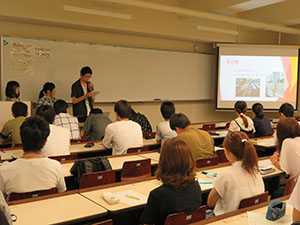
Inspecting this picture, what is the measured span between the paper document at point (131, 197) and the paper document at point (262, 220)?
2.35 feet

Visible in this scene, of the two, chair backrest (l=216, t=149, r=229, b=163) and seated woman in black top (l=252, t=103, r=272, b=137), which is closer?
chair backrest (l=216, t=149, r=229, b=163)

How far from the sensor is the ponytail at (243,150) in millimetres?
2420

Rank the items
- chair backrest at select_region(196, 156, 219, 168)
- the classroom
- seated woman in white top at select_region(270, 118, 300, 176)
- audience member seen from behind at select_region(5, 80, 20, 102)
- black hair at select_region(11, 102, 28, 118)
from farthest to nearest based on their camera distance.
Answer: the classroom < audience member seen from behind at select_region(5, 80, 20, 102) < black hair at select_region(11, 102, 28, 118) < chair backrest at select_region(196, 156, 219, 168) < seated woman in white top at select_region(270, 118, 300, 176)

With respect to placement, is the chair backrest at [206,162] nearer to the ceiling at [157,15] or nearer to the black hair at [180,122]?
the black hair at [180,122]

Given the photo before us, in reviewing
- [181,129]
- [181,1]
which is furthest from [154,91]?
[181,129]

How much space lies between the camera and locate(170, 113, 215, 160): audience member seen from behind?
3.69 metres

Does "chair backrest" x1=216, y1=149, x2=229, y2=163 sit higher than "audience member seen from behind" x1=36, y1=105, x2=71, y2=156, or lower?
lower

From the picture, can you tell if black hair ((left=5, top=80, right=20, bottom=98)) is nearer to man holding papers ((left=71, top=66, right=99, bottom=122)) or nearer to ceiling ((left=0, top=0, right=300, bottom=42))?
man holding papers ((left=71, top=66, right=99, bottom=122))

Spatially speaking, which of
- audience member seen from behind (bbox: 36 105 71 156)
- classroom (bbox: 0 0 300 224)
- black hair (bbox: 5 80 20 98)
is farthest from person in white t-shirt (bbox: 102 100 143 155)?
black hair (bbox: 5 80 20 98)

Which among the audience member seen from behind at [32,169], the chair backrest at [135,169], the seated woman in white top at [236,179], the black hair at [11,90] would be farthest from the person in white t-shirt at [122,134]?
the black hair at [11,90]

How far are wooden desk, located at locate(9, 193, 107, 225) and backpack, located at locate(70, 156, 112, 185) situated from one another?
54 cm

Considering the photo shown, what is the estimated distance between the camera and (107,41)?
7715mm

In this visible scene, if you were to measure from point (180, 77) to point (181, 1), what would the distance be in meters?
1.93

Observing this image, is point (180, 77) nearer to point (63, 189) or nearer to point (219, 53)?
point (219, 53)
